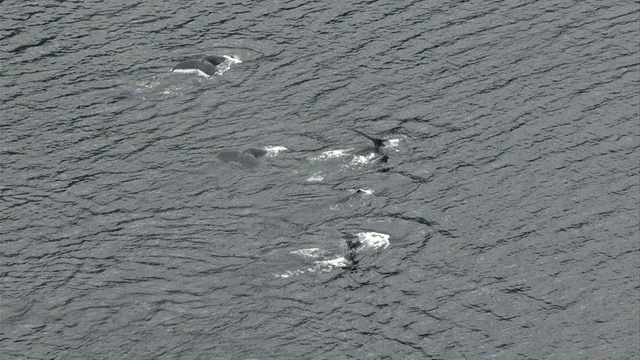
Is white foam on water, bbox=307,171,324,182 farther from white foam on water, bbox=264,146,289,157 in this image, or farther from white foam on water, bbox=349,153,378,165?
white foam on water, bbox=264,146,289,157

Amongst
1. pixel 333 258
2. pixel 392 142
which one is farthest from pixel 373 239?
pixel 392 142

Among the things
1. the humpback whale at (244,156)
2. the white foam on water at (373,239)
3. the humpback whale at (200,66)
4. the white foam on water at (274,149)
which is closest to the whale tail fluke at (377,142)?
the white foam on water at (274,149)

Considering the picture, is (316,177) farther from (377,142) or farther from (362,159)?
(377,142)

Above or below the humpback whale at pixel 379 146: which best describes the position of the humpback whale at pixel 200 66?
above

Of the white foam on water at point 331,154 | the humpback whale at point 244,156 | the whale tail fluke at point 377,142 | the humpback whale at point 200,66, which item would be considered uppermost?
the humpback whale at point 200,66

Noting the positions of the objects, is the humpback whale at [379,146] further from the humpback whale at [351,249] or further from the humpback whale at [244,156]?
the humpback whale at [351,249]

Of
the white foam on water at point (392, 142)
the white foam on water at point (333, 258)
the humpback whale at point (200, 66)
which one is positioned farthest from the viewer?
the humpback whale at point (200, 66)

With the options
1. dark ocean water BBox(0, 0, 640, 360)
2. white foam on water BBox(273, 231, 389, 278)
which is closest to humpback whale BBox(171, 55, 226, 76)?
dark ocean water BBox(0, 0, 640, 360)

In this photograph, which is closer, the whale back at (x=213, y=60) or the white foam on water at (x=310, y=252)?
the white foam on water at (x=310, y=252)
